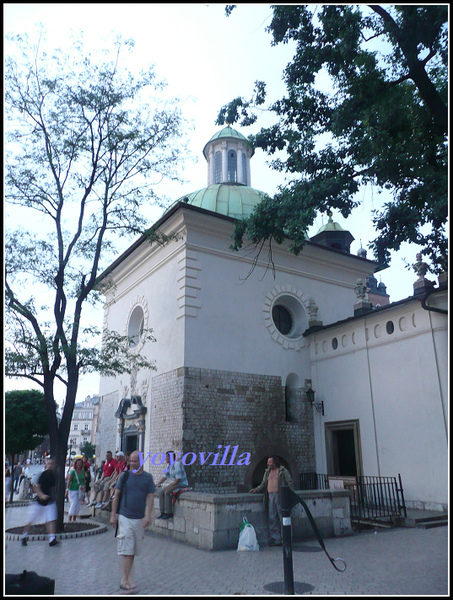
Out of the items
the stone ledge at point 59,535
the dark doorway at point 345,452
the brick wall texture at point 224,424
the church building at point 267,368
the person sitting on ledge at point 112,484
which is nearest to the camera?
the stone ledge at point 59,535

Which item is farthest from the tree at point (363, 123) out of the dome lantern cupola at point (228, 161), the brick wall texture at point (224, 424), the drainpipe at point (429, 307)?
the dome lantern cupola at point (228, 161)

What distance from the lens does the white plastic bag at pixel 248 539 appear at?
8.38 metres

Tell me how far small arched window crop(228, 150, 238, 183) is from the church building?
3.81 meters

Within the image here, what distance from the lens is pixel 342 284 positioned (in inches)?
771

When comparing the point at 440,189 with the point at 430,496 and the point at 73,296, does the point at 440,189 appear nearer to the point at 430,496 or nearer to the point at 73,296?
the point at 430,496

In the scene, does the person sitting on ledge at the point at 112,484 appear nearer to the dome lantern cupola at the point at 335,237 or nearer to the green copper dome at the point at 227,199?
the green copper dome at the point at 227,199

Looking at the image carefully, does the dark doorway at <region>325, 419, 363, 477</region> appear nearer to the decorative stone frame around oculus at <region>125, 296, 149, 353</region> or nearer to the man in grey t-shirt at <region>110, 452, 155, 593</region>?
the decorative stone frame around oculus at <region>125, 296, 149, 353</region>

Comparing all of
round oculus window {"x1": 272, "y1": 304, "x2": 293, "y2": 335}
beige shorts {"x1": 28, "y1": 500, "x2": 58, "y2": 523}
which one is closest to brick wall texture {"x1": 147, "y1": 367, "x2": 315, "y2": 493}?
round oculus window {"x1": 272, "y1": 304, "x2": 293, "y2": 335}

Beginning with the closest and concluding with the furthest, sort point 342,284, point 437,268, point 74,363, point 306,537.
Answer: point 306,537
point 437,268
point 74,363
point 342,284

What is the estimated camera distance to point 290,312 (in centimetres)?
1842

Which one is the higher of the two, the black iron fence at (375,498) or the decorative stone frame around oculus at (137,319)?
the decorative stone frame around oculus at (137,319)

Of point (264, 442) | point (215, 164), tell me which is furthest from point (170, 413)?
point (215, 164)

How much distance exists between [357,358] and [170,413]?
249 inches

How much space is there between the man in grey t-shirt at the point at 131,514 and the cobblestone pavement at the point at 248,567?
1.20 ft
